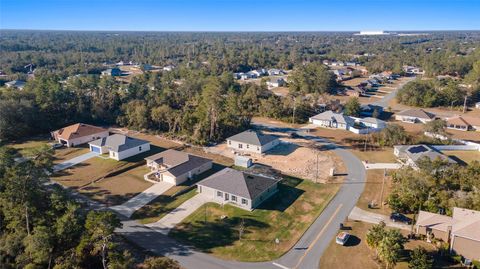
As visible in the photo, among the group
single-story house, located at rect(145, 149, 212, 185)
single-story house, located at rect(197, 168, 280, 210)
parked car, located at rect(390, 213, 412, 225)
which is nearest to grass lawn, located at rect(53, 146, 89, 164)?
single-story house, located at rect(145, 149, 212, 185)

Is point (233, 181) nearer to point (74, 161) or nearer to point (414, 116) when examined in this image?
point (74, 161)

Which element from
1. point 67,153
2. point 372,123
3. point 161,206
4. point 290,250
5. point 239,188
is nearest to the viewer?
point 290,250

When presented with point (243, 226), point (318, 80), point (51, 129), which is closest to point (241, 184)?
point (243, 226)

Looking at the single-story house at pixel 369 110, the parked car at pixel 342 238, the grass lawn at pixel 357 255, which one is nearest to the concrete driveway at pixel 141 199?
the grass lawn at pixel 357 255

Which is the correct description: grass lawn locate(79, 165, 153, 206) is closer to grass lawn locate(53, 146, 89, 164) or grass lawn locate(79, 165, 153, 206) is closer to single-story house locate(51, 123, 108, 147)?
grass lawn locate(53, 146, 89, 164)

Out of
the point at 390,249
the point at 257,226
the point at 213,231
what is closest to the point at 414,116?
the point at 257,226

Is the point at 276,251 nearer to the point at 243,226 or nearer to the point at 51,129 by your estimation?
the point at 243,226

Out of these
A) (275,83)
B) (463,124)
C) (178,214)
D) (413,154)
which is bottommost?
(178,214)

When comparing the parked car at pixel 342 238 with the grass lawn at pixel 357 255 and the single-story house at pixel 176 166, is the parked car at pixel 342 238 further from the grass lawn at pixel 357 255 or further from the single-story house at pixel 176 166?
the single-story house at pixel 176 166
